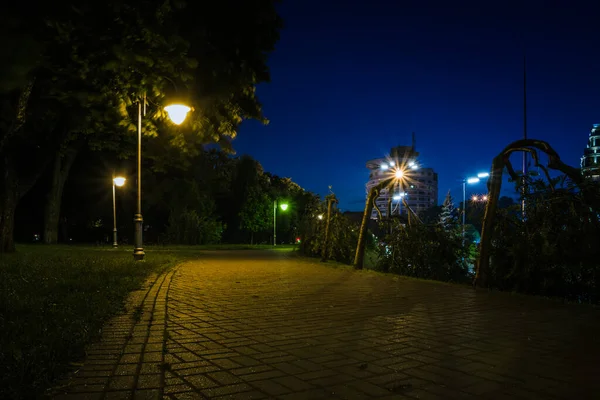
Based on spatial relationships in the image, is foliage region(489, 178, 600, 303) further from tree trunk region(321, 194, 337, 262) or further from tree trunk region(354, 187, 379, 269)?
tree trunk region(321, 194, 337, 262)

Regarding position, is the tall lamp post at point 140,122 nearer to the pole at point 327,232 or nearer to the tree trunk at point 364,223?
the tree trunk at point 364,223

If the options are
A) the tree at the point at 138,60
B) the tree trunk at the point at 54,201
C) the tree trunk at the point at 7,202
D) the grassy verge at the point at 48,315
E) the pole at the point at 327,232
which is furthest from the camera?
the tree trunk at the point at 54,201

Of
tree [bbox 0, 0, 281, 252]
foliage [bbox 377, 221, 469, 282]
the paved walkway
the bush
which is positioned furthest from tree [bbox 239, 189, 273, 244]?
the paved walkway

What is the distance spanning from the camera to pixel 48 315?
5699 mm

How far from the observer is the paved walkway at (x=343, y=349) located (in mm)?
3650

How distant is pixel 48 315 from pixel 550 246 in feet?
25.5

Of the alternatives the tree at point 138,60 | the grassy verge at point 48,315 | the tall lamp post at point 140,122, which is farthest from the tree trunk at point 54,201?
the grassy verge at point 48,315

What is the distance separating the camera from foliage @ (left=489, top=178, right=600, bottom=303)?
27.1ft

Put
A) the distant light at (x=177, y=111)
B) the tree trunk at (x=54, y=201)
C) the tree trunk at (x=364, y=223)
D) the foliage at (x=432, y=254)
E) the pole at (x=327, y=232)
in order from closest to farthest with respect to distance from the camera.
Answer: the distant light at (x=177, y=111)
the foliage at (x=432, y=254)
the tree trunk at (x=364, y=223)
the pole at (x=327, y=232)
the tree trunk at (x=54, y=201)

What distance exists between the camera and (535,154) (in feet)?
30.8

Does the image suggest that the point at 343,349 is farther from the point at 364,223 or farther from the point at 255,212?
the point at 255,212

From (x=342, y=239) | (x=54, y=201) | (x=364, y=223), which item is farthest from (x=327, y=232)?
(x=54, y=201)

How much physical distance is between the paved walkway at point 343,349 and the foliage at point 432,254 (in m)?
4.42

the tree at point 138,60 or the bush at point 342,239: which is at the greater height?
the tree at point 138,60
